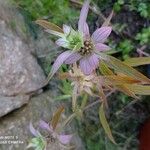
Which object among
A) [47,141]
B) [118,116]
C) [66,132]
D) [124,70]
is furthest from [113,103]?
[124,70]

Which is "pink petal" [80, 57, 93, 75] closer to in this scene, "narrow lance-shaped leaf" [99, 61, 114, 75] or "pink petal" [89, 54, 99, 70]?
"pink petal" [89, 54, 99, 70]

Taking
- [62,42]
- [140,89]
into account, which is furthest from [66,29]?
[140,89]

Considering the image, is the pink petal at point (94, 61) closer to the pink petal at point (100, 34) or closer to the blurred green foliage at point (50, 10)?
the pink petal at point (100, 34)

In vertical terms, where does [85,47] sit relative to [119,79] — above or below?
above

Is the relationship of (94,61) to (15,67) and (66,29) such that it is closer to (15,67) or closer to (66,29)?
(66,29)

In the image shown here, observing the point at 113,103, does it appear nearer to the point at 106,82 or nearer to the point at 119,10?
the point at 119,10

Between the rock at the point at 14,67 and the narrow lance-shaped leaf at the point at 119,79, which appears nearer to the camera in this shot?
the narrow lance-shaped leaf at the point at 119,79

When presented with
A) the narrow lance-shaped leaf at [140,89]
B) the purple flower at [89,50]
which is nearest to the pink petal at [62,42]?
the purple flower at [89,50]

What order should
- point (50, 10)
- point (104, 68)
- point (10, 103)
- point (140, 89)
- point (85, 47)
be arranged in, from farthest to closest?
1. point (50, 10)
2. point (10, 103)
3. point (140, 89)
4. point (104, 68)
5. point (85, 47)
